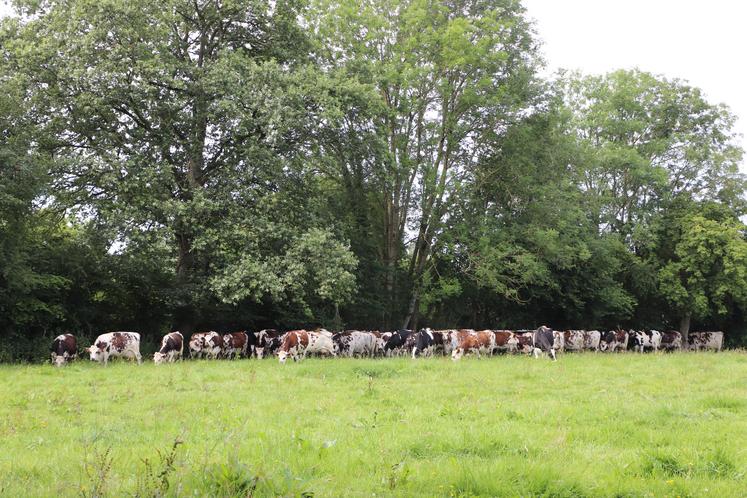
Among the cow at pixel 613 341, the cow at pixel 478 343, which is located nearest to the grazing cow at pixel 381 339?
the cow at pixel 478 343

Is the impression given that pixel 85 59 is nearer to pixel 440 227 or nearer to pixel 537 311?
pixel 440 227

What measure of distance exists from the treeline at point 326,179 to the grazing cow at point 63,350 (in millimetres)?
1530

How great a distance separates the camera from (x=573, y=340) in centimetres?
3459

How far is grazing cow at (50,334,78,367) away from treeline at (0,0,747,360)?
153 cm

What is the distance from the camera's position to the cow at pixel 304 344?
2250 cm

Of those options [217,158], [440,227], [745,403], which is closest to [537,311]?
[440,227]

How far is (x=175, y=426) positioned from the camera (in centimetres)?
873

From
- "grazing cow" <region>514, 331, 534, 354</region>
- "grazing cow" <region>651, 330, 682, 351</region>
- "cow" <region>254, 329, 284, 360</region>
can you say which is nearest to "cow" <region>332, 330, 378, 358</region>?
"cow" <region>254, 329, 284, 360</region>

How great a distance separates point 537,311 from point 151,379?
27380 mm

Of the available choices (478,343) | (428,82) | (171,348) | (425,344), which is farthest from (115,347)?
(428,82)

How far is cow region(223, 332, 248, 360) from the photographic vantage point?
25.5 meters

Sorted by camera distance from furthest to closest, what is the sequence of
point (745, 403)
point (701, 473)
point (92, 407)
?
point (745, 403), point (92, 407), point (701, 473)

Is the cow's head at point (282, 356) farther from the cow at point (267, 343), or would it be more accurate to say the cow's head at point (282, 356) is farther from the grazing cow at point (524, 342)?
the grazing cow at point (524, 342)

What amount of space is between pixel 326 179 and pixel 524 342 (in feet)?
38.4
